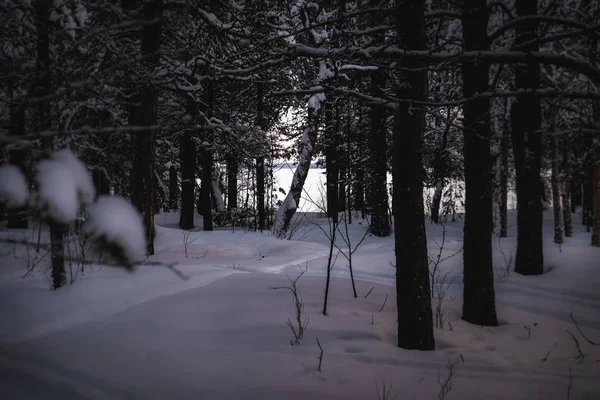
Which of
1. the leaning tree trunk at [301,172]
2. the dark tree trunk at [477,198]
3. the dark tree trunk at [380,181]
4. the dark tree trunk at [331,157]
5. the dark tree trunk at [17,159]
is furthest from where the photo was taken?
the dark tree trunk at [331,157]

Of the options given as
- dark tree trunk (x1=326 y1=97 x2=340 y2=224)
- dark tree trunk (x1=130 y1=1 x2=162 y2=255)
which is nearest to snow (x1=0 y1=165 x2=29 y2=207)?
dark tree trunk (x1=130 y1=1 x2=162 y2=255)

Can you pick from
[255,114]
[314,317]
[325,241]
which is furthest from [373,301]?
[255,114]

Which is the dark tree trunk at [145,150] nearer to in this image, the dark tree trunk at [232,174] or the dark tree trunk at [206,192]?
the dark tree trunk at [206,192]

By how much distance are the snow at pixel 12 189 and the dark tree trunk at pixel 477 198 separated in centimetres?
485

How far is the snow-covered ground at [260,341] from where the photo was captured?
328cm

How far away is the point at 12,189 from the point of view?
1.11m

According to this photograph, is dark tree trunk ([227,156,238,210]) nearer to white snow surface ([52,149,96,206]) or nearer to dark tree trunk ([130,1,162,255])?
dark tree trunk ([130,1,162,255])

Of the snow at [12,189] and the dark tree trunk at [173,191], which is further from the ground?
the dark tree trunk at [173,191]

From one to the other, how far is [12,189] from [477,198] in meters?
4.95

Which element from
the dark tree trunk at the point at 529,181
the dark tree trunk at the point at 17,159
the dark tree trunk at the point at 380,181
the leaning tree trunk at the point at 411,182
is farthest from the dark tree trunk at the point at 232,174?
the leaning tree trunk at the point at 411,182

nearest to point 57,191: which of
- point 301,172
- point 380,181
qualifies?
point 301,172

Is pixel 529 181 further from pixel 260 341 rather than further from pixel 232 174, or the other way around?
pixel 232 174

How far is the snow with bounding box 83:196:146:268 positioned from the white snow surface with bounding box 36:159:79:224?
0.06 metres

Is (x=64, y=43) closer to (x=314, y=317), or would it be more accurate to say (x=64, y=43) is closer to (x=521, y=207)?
(x=314, y=317)
